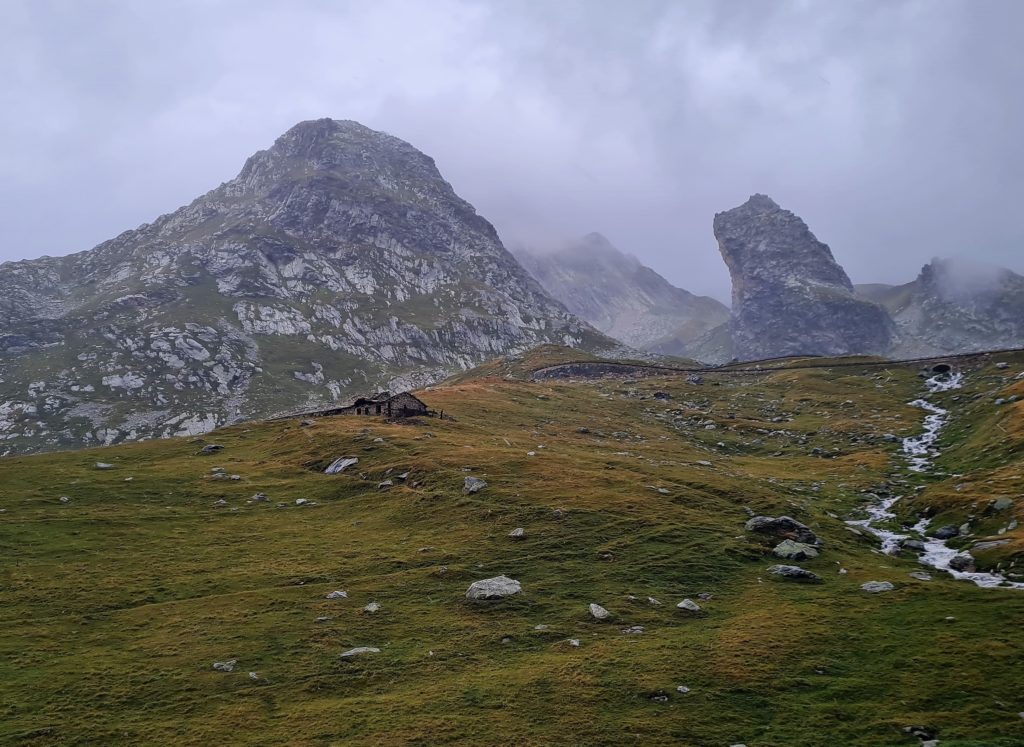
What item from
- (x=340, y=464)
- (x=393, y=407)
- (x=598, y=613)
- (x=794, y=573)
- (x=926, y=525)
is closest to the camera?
(x=598, y=613)

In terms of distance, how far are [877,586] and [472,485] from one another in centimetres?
3091

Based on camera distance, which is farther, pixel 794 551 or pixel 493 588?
pixel 794 551

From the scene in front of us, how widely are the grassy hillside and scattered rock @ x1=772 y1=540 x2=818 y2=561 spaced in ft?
2.99

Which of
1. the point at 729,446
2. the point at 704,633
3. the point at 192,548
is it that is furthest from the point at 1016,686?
the point at 729,446

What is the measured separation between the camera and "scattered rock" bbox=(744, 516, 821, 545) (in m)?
42.8

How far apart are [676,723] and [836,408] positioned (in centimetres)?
10791

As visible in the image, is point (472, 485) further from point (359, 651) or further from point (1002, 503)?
point (1002, 503)

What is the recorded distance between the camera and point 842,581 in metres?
35.7

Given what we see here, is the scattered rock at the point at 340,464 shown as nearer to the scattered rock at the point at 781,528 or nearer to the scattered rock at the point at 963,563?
the scattered rock at the point at 781,528

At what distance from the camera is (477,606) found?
33156 mm

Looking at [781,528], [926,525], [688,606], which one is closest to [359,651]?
[688,606]

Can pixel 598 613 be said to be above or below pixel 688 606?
above

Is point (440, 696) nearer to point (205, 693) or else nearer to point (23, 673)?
point (205, 693)

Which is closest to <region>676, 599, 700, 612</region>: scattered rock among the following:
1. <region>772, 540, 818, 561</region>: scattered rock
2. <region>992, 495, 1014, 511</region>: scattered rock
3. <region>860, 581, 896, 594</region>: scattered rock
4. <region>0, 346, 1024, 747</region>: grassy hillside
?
<region>0, 346, 1024, 747</region>: grassy hillside
